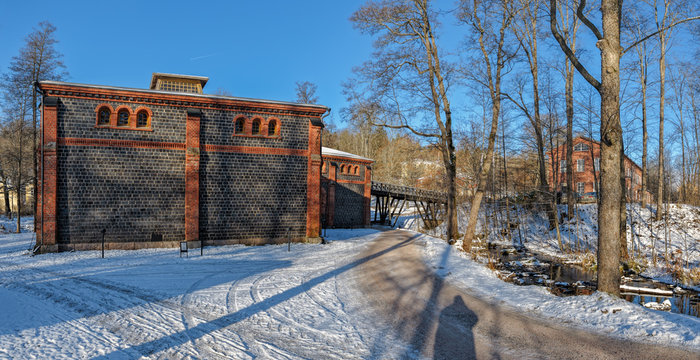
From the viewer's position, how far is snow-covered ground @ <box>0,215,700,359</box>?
17.3 feet

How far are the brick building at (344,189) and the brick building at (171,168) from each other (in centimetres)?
900

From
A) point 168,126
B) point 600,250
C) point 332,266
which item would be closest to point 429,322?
point 600,250

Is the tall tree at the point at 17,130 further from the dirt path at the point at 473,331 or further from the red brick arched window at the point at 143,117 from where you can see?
the dirt path at the point at 473,331

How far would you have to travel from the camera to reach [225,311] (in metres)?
7.00

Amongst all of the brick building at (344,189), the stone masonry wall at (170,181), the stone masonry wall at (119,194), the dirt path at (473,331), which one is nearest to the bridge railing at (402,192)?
the brick building at (344,189)

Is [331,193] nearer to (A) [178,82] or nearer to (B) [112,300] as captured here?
(A) [178,82]

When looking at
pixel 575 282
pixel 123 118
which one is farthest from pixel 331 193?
pixel 575 282

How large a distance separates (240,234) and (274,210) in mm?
1711

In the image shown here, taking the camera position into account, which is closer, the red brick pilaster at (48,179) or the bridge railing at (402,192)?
the red brick pilaster at (48,179)

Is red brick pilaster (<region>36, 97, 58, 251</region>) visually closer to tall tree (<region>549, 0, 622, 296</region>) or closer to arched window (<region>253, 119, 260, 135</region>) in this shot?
arched window (<region>253, 119, 260, 135</region>)

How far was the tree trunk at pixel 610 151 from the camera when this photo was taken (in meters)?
7.23

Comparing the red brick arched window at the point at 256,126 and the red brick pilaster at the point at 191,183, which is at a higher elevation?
the red brick arched window at the point at 256,126

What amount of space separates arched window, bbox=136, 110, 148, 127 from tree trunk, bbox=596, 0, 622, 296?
15.1 meters

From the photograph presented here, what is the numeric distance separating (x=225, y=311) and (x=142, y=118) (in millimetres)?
11229
